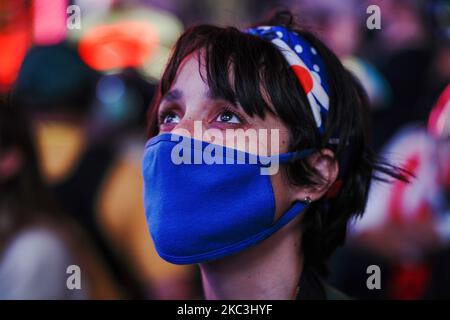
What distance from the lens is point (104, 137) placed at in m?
4.39

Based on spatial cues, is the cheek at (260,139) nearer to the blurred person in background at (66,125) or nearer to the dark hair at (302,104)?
the dark hair at (302,104)

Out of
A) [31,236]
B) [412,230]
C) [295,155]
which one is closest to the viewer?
[295,155]

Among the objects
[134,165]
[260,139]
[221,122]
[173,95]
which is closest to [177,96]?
[173,95]

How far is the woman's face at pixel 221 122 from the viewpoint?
2043 millimetres

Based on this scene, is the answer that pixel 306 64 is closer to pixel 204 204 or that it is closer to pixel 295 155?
pixel 295 155

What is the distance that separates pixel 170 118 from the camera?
2180 mm

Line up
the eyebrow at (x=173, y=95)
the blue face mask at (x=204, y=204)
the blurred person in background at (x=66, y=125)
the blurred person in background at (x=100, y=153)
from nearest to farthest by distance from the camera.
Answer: the blue face mask at (x=204, y=204) → the eyebrow at (x=173, y=95) → the blurred person in background at (x=100, y=153) → the blurred person in background at (x=66, y=125)

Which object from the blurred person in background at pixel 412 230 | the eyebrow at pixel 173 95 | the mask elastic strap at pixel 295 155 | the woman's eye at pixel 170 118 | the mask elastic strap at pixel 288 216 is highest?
the eyebrow at pixel 173 95

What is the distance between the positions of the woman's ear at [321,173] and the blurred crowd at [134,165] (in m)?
1.06

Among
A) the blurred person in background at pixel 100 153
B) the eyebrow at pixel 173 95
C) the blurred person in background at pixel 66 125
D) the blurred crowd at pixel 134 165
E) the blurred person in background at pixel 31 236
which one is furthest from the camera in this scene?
the blurred person in background at pixel 66 125

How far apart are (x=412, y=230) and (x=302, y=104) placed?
2039 millimetres

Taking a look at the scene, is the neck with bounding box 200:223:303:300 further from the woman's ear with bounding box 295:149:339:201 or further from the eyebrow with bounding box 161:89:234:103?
the eyebrow with bounding box 161:89:234:103

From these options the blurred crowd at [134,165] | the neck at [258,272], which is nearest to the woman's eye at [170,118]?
the neck at [258,272]
